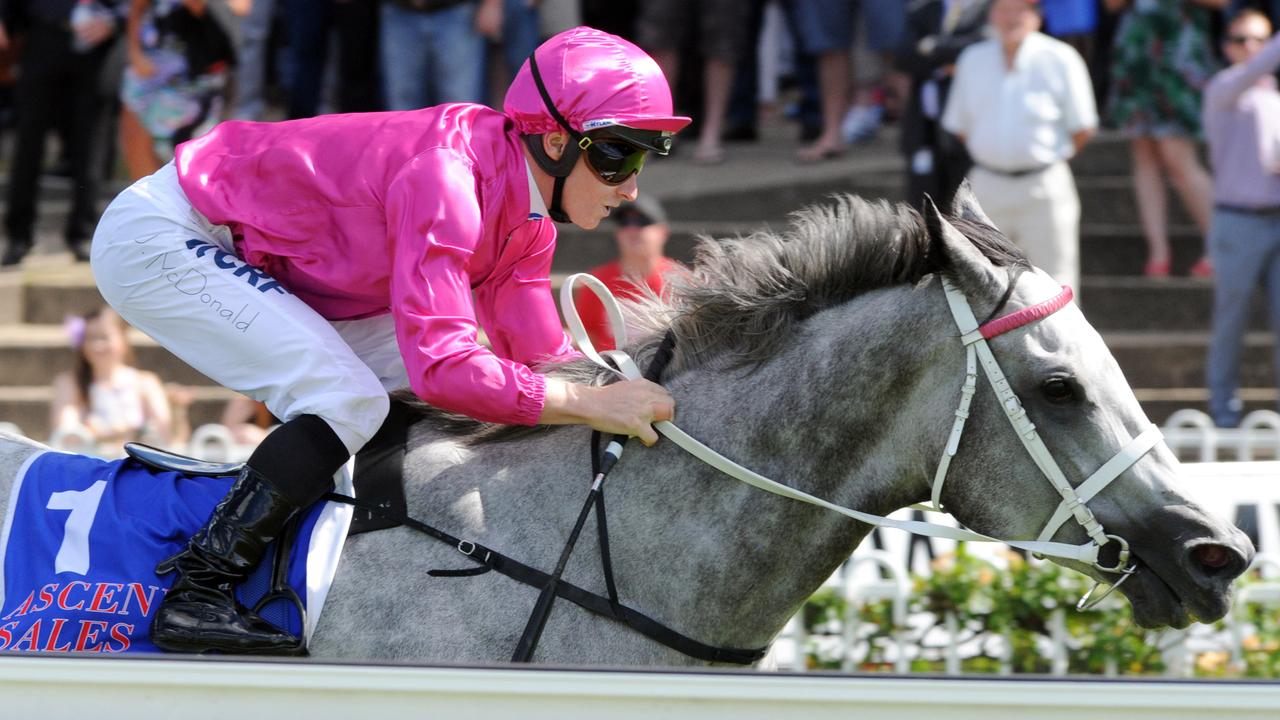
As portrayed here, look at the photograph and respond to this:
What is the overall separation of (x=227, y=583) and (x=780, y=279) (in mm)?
1192

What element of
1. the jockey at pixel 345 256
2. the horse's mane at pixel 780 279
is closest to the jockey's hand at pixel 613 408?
the jockey at pixel 345 256

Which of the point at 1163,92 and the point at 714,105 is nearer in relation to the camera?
the point at 1163,92

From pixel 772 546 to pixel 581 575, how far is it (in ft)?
1.18

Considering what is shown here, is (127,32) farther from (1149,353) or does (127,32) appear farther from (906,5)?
(1149,353)

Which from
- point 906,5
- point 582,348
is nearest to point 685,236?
point 906,5

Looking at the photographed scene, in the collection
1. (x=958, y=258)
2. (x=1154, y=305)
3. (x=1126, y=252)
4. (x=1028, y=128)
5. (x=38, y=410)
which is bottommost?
(x=38, y=410)

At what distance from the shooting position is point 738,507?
285 cm

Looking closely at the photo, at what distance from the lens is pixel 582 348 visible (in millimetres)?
3086

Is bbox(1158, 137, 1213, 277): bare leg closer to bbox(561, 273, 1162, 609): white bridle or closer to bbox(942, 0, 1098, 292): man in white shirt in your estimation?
bbox(942, 0, 1098, 292): man in white shirt

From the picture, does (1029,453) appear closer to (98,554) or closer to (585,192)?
(585,192)

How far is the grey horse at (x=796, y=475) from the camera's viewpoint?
8.89 feet

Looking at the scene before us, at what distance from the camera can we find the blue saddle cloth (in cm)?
285

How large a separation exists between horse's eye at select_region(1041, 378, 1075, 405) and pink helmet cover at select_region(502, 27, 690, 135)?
2.74ft

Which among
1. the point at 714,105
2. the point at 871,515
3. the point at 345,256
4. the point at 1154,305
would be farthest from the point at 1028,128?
the point at 345,256
